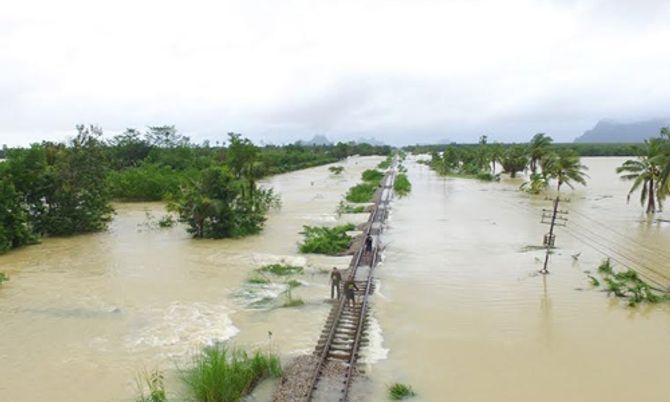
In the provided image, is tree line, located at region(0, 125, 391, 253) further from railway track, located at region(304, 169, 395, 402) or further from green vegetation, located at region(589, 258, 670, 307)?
green vegetation, located at region(589, 258, 670, 307)

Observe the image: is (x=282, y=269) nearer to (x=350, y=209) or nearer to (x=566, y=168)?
(x=350, y=209)

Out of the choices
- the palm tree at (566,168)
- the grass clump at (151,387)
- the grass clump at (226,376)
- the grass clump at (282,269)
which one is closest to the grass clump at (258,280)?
the grass clump at (282,269)

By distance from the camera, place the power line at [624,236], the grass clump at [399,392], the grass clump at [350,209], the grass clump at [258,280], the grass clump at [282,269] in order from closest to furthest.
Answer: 1. the grass clump at [399,392]
2. the grass clump at [258,280]
3. the grass clump at [282,269]
4. the power line at [624,236]
5. the grass clump at [350,209]

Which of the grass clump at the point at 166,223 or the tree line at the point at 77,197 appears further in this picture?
the grass clump at the point at 166,223

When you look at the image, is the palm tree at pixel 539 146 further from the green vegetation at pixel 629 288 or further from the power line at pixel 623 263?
the green vegetation at pixel 629 288

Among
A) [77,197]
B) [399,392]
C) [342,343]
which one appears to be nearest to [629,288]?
[342,343]

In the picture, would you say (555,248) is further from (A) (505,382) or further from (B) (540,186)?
(B) (540,186)
